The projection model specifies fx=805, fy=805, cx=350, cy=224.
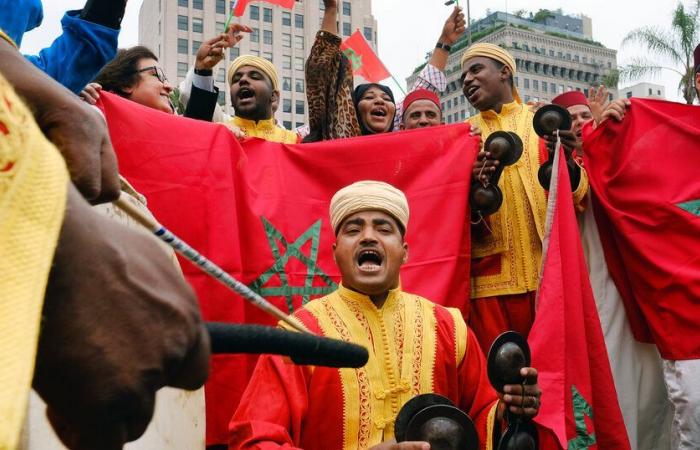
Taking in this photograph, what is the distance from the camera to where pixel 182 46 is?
7975cm

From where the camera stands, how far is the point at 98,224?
0.78 m

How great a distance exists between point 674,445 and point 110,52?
350 centimetres

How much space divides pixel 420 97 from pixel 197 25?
79308 millimetres

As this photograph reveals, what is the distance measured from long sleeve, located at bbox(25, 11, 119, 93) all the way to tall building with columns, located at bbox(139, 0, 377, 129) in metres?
76.5

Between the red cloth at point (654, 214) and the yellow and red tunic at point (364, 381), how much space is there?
1.46m

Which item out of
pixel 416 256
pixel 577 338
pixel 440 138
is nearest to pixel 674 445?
pixel 577 338

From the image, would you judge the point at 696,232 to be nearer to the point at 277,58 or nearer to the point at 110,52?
the point at 110,52

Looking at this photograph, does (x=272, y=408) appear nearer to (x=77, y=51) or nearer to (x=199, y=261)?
(x=77, y=51)

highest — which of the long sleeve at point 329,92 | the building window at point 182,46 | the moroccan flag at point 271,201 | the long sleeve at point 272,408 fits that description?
the building window at point 182,46

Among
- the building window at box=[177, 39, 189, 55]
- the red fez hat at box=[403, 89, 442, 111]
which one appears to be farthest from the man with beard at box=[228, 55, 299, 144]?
the building window at box=[177, 39, 189, 55]

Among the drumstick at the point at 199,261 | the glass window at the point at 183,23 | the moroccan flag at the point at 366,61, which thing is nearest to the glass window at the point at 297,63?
the glass window at the point at 183,23

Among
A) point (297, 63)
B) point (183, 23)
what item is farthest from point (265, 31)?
point (183, 23)

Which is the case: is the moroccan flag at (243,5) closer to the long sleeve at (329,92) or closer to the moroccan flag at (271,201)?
the long sleeve at (329,92)

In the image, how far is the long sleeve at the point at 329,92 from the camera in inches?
213
